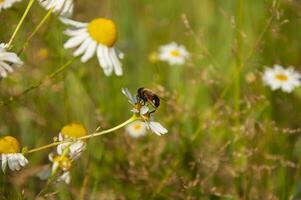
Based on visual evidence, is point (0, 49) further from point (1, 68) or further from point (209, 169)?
point (209, 169)

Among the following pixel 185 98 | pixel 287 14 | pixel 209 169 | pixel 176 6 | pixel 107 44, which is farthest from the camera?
pixel 176 6

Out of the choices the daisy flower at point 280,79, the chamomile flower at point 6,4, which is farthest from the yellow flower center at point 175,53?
the chamomile flower at point 6,4

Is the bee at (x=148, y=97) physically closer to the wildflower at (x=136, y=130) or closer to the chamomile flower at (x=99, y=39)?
the chamomile flower at (x=99, y=39)

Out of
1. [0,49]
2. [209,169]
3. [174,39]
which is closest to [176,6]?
[174,39]

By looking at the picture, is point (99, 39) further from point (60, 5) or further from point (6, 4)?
point (6, 4)

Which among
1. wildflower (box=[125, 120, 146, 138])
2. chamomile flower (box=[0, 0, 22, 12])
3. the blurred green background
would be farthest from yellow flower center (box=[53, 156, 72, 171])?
wildflower (box=[125, 120, 146, 138])

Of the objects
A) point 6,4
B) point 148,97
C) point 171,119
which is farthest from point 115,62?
point 171,119

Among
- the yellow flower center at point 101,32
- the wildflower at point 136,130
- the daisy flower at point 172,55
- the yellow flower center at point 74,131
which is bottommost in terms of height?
the yellow flower center at point 74,131
